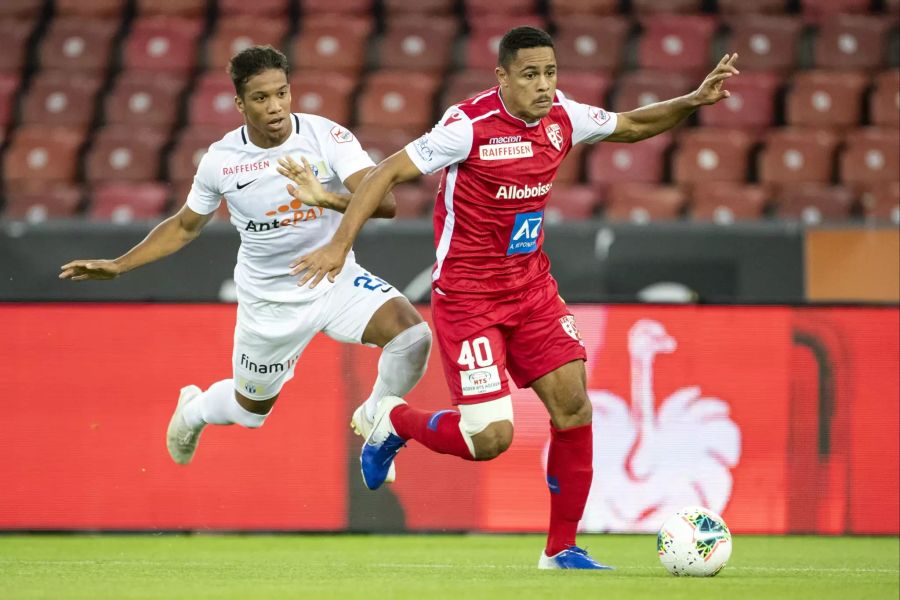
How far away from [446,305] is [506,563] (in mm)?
1434

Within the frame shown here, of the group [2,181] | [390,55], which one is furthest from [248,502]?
[390,55]

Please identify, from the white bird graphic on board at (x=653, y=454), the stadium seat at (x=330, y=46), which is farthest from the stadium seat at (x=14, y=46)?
the white bird graphic on board at (x=653, y=454)

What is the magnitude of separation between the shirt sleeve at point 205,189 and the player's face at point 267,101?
32 cm

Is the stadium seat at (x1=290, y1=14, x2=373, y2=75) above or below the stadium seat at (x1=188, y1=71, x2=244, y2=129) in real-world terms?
above

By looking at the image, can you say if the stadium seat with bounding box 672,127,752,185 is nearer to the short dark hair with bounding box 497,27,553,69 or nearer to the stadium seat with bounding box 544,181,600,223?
the stadium seat with bounding box 544,181,600,223

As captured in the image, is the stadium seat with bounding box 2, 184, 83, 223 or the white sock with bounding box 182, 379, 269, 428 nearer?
the white sock with bounding box 182, 379, 269, 428

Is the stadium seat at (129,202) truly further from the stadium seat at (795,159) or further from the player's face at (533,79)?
the player's face at (533,79)

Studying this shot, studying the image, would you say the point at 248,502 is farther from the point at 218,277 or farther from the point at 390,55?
the point at 390,55

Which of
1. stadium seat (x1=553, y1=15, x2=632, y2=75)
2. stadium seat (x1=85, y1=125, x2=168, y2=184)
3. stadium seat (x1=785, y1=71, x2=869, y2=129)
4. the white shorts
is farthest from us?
stadium seat (x1=553, y1=15, x2=632, y2=75)

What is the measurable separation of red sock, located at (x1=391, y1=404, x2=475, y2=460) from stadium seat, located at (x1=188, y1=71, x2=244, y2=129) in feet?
20.3

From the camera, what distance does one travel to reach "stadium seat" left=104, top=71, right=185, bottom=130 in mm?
12516

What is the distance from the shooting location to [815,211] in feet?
36.7

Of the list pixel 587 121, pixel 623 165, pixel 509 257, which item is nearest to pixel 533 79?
pixel 587 121

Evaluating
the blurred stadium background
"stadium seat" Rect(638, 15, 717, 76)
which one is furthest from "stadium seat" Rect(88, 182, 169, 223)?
"stadium seat" Rect(638, 15, 717, 76)
